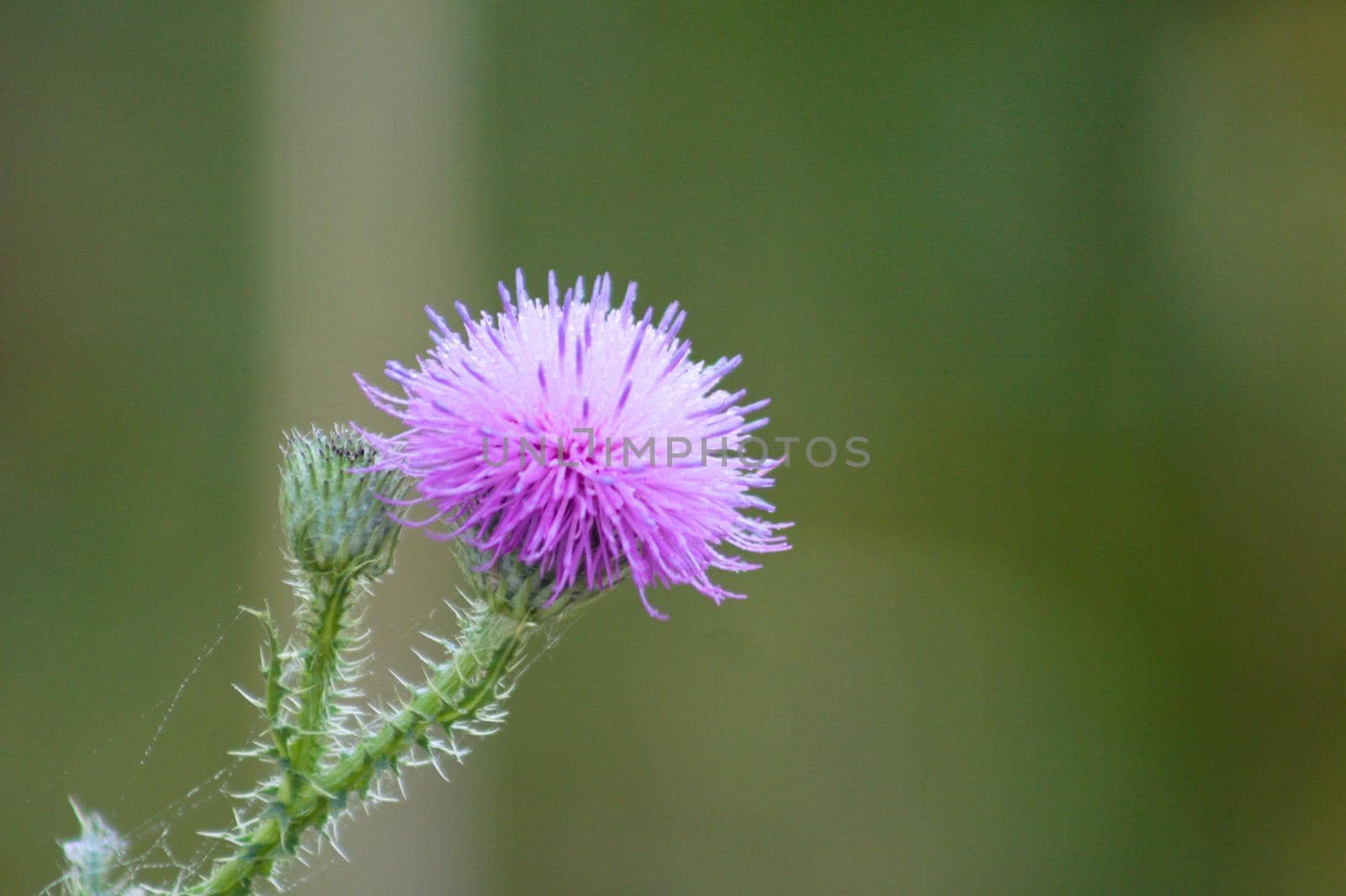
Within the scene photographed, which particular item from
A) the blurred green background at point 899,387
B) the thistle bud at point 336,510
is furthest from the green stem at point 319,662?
the blurred green background at point 899,387

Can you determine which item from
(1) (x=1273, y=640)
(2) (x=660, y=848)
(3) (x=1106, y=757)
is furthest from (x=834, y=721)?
(1) (x=1273, y=640)

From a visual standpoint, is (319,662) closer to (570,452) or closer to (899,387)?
(570,452)

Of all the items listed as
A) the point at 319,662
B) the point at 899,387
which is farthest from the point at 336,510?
the point at 899,387

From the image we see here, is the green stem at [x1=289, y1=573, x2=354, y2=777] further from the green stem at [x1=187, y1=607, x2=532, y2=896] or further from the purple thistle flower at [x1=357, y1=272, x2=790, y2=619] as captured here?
the purple thistle flower at [x1=357, y1=272, x2=790, y2=619]

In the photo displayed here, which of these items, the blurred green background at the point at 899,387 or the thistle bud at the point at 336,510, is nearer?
the thistle bud at the point at 336,510

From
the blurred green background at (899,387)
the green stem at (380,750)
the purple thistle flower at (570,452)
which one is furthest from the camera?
the blurred green background at (899,387)

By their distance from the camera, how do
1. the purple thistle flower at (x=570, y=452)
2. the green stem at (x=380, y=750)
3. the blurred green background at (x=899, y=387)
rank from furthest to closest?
the blurred green background at (x=899, y=387) < the purple thistle flower at (x=570, y=452) < the green stem at (x=380, y=750)

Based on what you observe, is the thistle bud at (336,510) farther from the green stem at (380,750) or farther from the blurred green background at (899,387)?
the blurred green background at (899,387)
